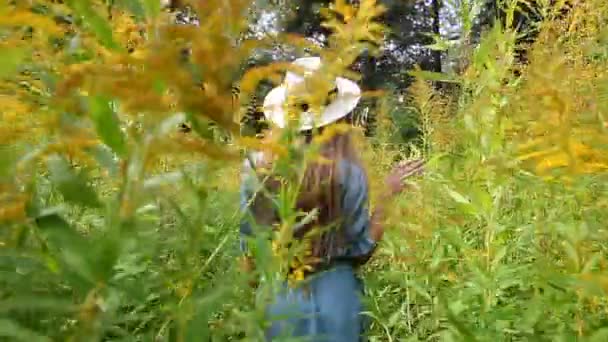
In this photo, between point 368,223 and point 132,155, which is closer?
point 132,155

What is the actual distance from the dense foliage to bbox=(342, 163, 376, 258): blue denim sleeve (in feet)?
0.40

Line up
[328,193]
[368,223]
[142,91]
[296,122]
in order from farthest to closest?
[368,223] → [328,193] → [296,122] → [142,91]

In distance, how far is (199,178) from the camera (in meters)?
1.01

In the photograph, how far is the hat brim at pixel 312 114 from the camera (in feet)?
4.81

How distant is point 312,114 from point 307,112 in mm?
13

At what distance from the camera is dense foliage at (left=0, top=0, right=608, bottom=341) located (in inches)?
33.1

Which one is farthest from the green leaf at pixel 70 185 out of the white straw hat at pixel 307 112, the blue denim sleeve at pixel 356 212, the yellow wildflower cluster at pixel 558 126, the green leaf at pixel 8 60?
the blue denim sleeve at pixel 356 212

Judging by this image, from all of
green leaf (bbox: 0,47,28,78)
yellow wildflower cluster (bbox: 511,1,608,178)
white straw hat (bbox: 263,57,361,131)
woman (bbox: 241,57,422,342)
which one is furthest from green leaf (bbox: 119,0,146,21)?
woman (bbox: 241,57,422,342)

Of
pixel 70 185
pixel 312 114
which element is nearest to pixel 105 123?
pixel 70 185


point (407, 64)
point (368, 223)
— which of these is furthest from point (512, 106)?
point (407, 64)

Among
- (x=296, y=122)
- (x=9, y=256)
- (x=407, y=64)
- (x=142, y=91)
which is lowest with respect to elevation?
(x=9, y=256)

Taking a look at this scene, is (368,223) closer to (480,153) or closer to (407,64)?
(480,153)

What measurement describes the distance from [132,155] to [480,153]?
1.10 metres

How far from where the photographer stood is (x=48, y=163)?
0.87 m
